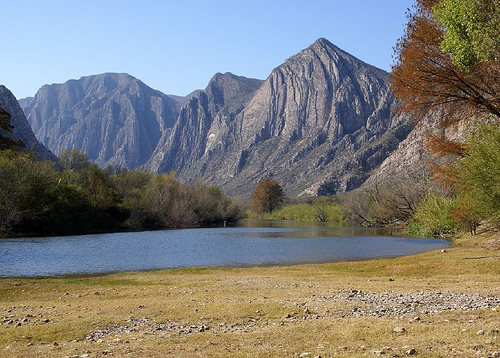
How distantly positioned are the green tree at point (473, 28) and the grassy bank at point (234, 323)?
880 cm

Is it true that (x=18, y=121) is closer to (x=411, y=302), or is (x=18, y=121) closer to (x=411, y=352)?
(x=411, y=302)

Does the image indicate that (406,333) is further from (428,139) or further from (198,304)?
(428,139)

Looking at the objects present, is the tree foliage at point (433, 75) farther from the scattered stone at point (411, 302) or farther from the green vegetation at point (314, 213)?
the green vegetation at point (314, 213)

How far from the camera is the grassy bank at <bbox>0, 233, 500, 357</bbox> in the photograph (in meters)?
9.82

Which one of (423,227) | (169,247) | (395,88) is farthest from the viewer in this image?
(423,227)

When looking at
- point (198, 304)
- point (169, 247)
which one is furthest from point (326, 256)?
point (198, 304)

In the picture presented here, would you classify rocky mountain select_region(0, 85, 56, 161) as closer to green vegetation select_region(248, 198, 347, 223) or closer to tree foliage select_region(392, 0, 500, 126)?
green vegetation select_region(248, 198, 347, 223)

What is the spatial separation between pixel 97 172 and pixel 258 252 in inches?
2937

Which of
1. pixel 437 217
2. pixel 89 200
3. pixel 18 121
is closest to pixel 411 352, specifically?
pixel 437 217

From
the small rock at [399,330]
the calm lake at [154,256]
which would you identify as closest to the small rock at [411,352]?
the small rock at [399,330]

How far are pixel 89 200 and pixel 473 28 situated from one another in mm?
95219

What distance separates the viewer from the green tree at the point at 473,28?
16984 mm

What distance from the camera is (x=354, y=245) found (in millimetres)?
62812

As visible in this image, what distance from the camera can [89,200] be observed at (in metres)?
102
